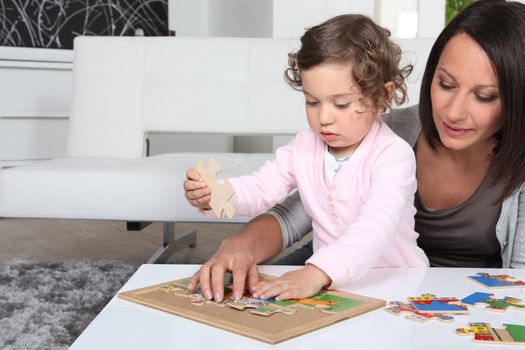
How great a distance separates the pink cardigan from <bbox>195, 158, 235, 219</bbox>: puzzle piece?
15cm

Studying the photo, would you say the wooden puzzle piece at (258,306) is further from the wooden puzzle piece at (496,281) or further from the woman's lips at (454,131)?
the woman's lips at (454,131)

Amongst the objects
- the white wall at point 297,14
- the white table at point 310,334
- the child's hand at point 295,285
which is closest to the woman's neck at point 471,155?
the white table at point 310,334

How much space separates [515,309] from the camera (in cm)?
87

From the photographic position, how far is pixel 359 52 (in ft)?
3.75

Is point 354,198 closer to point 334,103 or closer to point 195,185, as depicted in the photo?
point 334,103

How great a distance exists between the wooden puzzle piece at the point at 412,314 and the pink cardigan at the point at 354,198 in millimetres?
106

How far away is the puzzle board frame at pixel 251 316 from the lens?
29.5 inches

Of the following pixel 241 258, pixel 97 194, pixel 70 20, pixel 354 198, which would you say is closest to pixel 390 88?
pixel 354 198

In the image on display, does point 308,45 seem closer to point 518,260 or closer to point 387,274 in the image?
point 387,274

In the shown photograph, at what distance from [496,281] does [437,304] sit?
0.62 feet

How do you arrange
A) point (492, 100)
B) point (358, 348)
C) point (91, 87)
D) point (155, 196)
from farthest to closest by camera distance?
1. point (91, 87)
2. point (155, 196)
3. point (492, 100)
4. point (358, 348)

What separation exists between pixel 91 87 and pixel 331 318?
1975 millimetres

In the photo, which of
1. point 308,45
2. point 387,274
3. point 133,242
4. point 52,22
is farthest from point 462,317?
point 52,22

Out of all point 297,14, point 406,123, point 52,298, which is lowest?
point 52,298
